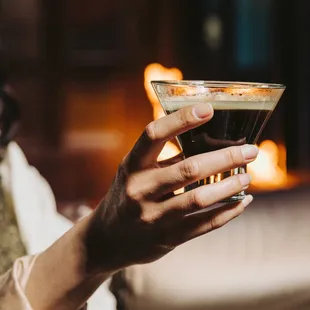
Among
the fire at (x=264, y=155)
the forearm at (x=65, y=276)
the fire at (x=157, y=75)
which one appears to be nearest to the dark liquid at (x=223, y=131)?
the forearm at (x=65, y=276)

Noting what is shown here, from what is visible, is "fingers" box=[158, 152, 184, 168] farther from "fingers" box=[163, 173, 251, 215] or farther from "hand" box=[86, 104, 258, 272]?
"fingers" box=[163, 173, 251, 215]

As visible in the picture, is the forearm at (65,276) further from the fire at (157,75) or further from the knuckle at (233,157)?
the fire at (157,75)

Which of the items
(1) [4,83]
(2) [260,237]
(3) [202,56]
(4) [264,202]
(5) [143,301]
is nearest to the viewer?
(5) [143,301]

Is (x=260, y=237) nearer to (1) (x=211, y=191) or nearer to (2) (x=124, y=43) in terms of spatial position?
(1) (x=211, y=191)

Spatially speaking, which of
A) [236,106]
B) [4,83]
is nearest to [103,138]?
[4,83]

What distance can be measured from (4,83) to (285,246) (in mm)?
857

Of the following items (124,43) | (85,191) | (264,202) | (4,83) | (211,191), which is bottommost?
(85,191)

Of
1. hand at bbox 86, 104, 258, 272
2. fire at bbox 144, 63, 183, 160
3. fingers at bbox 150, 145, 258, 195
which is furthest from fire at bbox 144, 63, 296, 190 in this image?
fingers at bbox 150, 145, 258, 195

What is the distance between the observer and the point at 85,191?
3660mm

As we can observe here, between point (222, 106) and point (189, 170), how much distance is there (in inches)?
3.7

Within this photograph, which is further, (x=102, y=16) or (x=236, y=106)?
(x=102, y=16)

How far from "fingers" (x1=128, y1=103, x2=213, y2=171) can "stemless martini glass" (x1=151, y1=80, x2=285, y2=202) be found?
0.18 ft

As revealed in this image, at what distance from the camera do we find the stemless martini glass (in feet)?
2.47

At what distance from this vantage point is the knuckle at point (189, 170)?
70 cm
